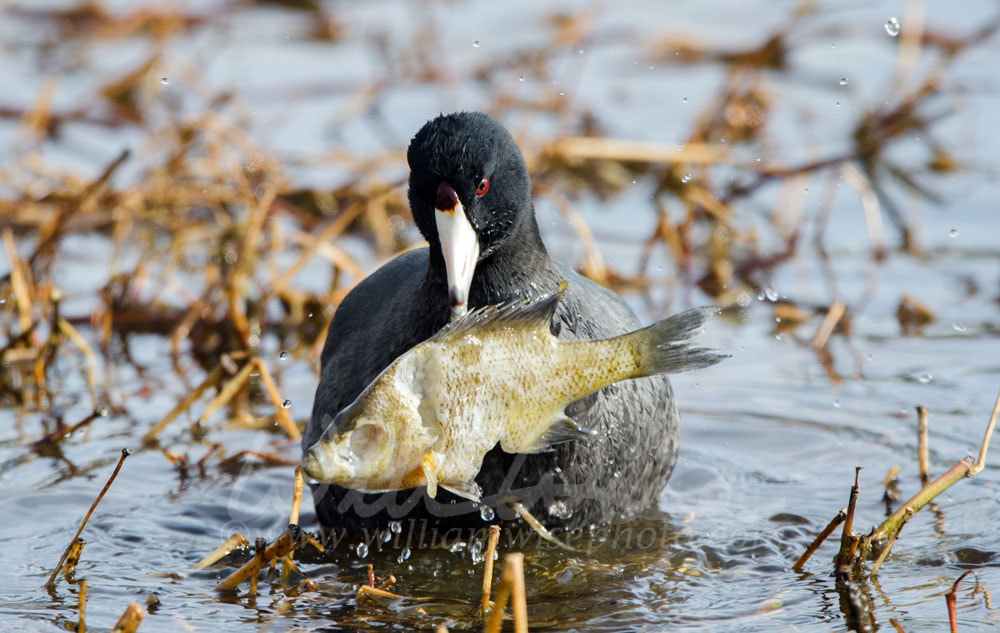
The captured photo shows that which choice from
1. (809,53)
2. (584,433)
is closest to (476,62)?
(809,53)

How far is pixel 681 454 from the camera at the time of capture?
4.23 metres

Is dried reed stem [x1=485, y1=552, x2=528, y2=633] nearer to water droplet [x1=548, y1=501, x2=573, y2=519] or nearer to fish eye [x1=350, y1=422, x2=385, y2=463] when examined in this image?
fish eye [x1=350, y1=422, x2=385, y2=463]

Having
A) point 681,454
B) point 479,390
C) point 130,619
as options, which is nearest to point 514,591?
point 479,390

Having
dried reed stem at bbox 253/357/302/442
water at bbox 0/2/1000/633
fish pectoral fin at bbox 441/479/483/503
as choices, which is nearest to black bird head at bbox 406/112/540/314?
fish pectoral fin at bbox 441/479/483/503

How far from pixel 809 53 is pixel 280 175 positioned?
3.97 metres

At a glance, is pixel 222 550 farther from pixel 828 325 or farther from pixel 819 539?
pixel 828 325

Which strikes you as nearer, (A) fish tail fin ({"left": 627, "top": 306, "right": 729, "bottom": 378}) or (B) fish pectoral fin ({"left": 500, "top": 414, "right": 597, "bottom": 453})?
(A) fish tail fin ({"left": 627, "top": 306, "right": 729, "bottom": 378})

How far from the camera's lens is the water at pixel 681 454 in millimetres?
3074

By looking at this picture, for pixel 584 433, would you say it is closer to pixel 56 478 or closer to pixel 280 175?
pixel 56 478

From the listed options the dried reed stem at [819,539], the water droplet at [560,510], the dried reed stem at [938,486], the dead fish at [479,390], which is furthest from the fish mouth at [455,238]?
the dried reed stem at [938,486]

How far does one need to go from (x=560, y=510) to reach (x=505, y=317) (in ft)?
2.67

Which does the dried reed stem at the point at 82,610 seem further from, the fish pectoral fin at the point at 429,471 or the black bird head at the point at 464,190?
the black bird head at the point at 464,190

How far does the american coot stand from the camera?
314 centimetres

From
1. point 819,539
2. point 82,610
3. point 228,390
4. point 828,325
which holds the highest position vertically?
point 828,325
